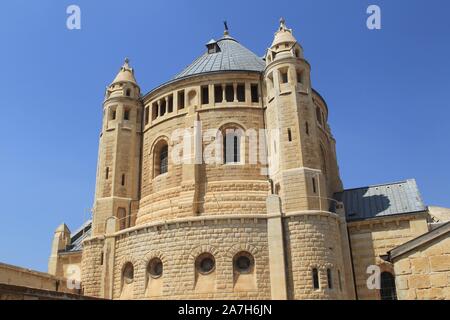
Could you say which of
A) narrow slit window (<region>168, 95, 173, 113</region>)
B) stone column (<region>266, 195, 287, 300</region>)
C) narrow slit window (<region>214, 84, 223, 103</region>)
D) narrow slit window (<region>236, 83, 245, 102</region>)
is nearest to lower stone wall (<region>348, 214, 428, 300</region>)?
stone column (<region>266, 195, 287, 300</region>)

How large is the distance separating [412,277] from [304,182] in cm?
1309

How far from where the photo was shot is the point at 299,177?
2356 centimetres

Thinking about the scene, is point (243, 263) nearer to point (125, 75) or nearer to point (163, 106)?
point (163, 106)

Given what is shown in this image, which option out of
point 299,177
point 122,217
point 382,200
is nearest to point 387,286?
point 382,200

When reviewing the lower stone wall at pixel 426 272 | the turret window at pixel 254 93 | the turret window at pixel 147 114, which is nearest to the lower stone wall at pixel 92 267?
the turret window at pixel 147 114

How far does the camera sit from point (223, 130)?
27531mm

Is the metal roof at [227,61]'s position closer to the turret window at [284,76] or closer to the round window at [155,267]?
the turret window at [284,76]

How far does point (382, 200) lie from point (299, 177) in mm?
7252

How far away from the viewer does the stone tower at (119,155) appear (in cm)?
2869

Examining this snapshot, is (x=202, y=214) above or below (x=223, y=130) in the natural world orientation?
below

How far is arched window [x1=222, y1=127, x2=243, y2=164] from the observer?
88.2 ft

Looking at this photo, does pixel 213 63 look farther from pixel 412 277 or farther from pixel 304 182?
pixel 412 277
